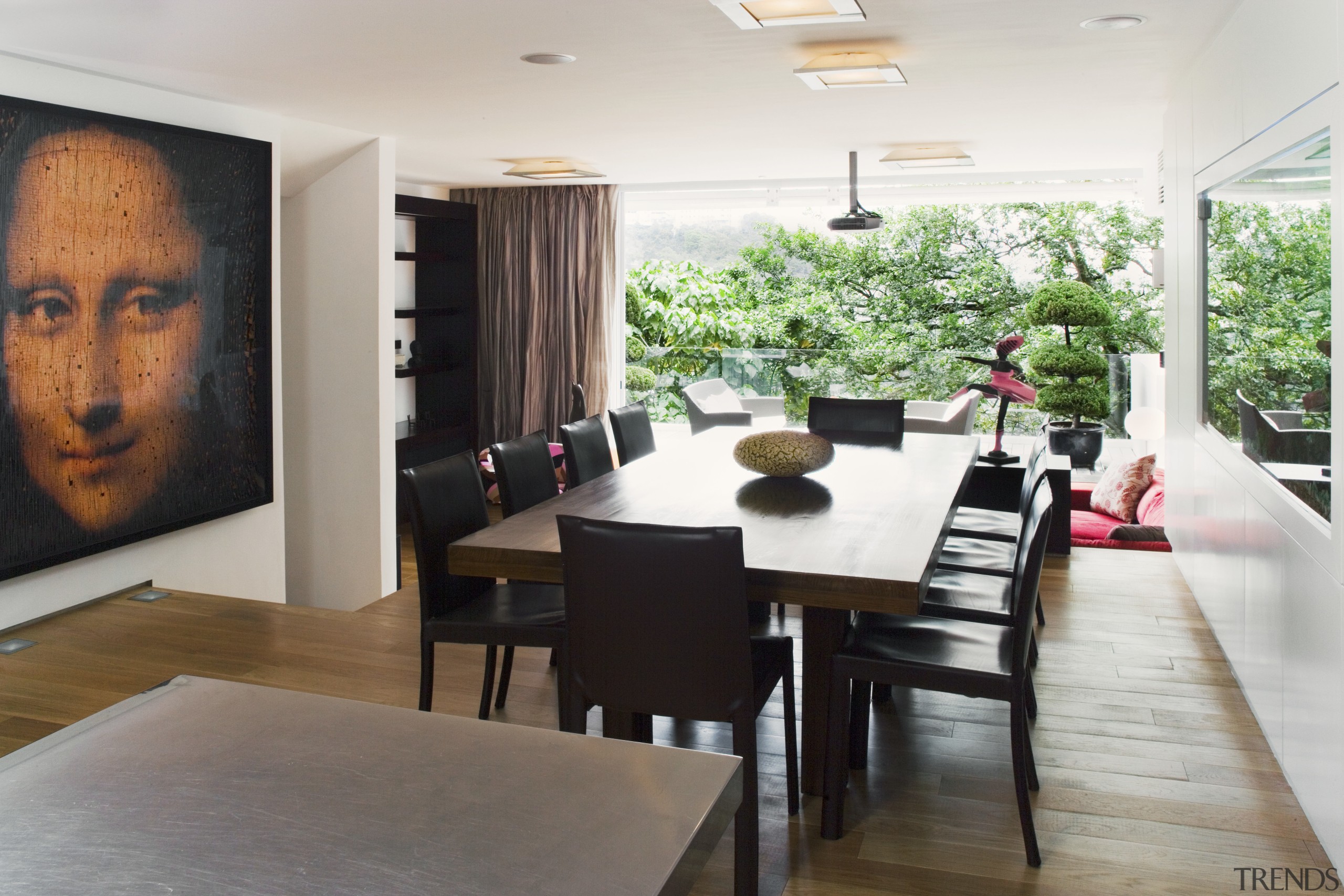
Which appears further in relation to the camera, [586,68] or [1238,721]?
[586,68]

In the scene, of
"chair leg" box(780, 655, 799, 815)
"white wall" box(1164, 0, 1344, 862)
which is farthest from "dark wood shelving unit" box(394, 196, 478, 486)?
"chair leg" box(780, 655, 799, 815)

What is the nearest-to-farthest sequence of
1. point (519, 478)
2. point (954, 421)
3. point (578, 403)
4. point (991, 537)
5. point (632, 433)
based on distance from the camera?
point (519, 478) < point (991, 537) < point (632, 433) < point (954, 421) < point (578, 403)

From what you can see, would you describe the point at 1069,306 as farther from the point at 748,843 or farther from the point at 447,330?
the point at 748,843

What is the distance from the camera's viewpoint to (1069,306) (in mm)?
8164

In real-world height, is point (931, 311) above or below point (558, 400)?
above

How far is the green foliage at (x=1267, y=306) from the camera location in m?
2.58

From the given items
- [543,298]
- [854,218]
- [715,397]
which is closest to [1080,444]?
[715,397]

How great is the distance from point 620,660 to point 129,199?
3.10 meters

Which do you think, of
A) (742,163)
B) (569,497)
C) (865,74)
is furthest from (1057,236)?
(569,497)

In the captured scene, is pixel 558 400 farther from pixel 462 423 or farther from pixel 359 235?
pixel 359 235

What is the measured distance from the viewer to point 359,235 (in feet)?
18.8

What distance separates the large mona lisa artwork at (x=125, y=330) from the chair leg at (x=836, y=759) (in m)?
3.07

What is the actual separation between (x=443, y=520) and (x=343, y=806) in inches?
83.3

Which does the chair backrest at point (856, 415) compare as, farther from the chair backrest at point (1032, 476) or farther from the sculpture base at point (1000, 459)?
the chair backrest at point (1032, 476)
